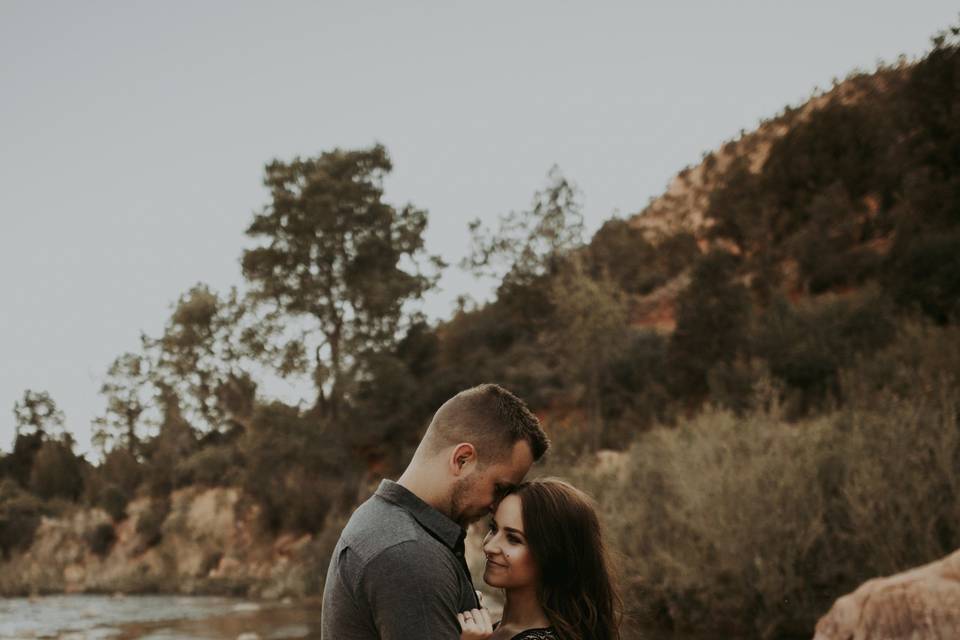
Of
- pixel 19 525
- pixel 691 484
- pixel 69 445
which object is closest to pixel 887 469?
pixel 691 484

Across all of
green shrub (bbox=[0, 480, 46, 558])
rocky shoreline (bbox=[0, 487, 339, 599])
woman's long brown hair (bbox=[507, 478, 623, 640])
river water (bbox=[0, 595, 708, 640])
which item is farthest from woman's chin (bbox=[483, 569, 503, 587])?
green shrub (bbox=[0, 480, 46, 558])

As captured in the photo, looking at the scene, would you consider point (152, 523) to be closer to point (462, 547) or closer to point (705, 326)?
point (705, 326)

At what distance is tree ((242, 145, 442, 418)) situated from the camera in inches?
1182

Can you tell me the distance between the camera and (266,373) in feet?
102

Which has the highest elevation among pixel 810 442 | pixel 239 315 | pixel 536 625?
pixel 239 315

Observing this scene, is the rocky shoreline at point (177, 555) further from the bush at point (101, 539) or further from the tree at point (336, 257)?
the tree at point (336, 257)

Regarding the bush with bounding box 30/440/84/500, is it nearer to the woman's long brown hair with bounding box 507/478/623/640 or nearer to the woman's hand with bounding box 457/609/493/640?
the woman's long brown hair with bounding box 507/478/623/640

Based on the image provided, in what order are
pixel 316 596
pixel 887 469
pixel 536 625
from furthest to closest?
pixel 316 596
pixel 887 469
pixel 536 625

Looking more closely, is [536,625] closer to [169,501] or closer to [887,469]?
[887,469]

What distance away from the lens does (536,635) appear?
9.67 ft

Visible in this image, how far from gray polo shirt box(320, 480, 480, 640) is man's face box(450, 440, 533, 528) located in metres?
0.09

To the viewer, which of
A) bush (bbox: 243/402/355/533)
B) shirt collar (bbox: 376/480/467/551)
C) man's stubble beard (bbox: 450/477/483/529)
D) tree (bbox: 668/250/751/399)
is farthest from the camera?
bush (bbox: 243/402/355/533)

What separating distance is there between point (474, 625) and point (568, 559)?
846 millimetres

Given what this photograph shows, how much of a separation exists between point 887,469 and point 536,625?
7750mm
